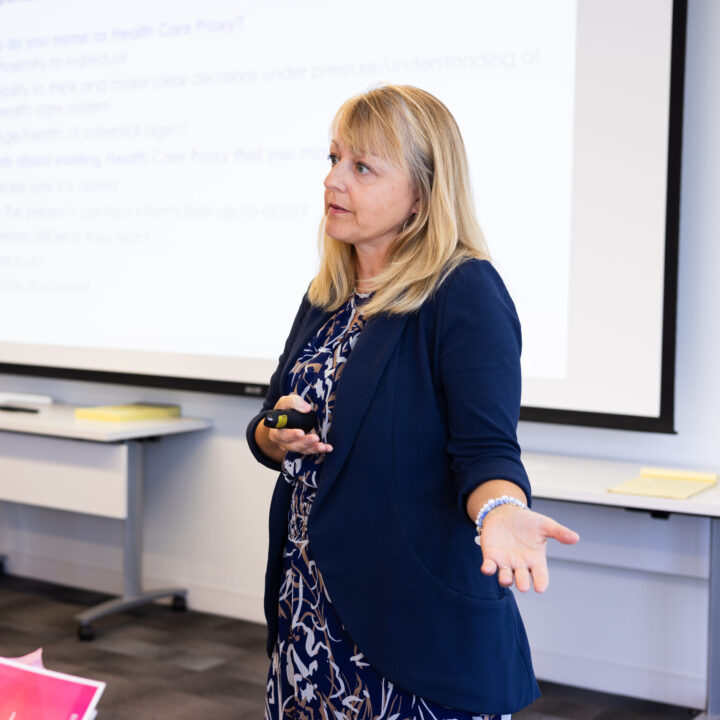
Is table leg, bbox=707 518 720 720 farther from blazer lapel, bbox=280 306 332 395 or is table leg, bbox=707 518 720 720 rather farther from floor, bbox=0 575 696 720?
blazer lapel, bbox=280 306 332 395

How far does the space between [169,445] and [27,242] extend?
112cm

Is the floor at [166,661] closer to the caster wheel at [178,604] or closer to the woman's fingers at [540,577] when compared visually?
the caster wheel at [178,604]

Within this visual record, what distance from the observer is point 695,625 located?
2889 mm

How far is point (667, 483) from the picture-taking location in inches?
101

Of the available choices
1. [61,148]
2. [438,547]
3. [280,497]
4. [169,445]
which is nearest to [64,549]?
[169,445]

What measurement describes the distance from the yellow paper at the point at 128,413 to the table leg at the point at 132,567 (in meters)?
0.11

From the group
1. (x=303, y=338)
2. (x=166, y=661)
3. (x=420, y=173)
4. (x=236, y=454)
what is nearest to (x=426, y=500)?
(x=303, y=338)

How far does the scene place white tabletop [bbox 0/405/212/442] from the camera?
131 inches

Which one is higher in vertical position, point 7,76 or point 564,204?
point 7,76

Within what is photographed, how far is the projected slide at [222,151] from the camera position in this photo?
9.77 ft

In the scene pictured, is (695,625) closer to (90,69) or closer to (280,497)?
(280,497)

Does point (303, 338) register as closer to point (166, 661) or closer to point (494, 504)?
point (494, 504)

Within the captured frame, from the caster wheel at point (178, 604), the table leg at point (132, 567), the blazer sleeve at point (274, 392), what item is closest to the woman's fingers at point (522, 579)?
the blazer sleeve at point (274, 392)

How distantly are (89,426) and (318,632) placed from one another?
7.53ft
